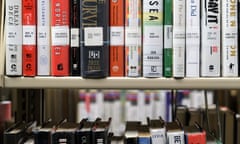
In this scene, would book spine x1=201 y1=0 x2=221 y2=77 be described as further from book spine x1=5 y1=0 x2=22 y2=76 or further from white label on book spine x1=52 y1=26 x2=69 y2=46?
book spine x1=5 y1=0 x2=22 y2=76

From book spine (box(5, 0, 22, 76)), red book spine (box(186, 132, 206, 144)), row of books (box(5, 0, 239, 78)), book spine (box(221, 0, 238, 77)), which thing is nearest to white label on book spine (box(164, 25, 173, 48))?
row of books (box(5, 0, 239, 78))

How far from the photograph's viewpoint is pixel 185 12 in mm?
917

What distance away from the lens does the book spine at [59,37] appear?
0.93m

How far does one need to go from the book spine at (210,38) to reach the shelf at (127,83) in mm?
25

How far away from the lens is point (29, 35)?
0.93 m

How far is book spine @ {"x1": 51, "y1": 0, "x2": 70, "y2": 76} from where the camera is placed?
3.05ft

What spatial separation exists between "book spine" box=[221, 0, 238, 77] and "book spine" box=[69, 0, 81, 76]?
0.33 metres

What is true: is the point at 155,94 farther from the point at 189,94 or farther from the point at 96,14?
the point at 96,14

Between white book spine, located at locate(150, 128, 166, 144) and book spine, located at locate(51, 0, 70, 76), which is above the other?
book spine, located at locate(51, 0, 70, 76)

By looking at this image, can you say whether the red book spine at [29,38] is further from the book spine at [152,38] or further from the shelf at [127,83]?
the book spine at [152,38]

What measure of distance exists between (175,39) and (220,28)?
0.11 m

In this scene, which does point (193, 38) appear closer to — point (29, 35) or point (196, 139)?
point (196, 139)

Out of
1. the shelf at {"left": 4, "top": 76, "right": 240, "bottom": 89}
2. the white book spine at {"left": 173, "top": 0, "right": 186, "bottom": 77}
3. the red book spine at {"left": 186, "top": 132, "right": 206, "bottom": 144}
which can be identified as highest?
the white book spine at {"left": 173, "top": 0, "right": 186, "bottom": 77}

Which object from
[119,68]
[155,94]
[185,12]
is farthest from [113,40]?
[155,94]
